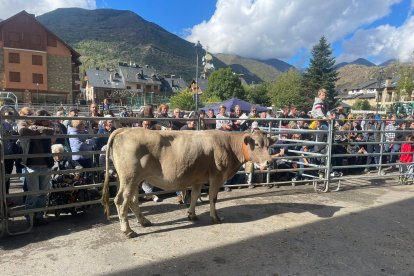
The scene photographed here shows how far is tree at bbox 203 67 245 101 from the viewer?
68625 mm

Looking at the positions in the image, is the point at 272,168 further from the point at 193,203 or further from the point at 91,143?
the point at 91,143

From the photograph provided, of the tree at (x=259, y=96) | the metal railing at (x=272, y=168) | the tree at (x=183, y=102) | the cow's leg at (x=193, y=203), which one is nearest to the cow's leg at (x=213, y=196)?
the cow's leg at (x=193, y=203)

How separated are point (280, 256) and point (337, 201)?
3155mm

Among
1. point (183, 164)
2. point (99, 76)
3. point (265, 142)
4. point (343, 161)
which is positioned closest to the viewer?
point (183, 164)

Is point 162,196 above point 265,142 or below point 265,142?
below

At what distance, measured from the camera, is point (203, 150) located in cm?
514

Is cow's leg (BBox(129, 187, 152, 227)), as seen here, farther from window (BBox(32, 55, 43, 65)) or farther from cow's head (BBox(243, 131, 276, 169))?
window (BBox(32, 55, 43, 65))

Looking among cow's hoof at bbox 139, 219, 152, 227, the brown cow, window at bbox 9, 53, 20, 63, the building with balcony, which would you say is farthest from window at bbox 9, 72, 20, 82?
cow's hoof at bbox 139, 219, 152, 227

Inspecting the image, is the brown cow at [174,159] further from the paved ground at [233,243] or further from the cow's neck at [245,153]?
the paved ground at [233,243]

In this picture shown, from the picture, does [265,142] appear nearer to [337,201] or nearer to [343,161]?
[337,201]

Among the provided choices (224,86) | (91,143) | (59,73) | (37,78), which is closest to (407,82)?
(224,86)

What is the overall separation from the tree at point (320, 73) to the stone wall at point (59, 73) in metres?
40.1

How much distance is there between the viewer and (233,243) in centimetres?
456

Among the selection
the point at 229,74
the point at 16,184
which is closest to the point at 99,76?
the point at 229,74
